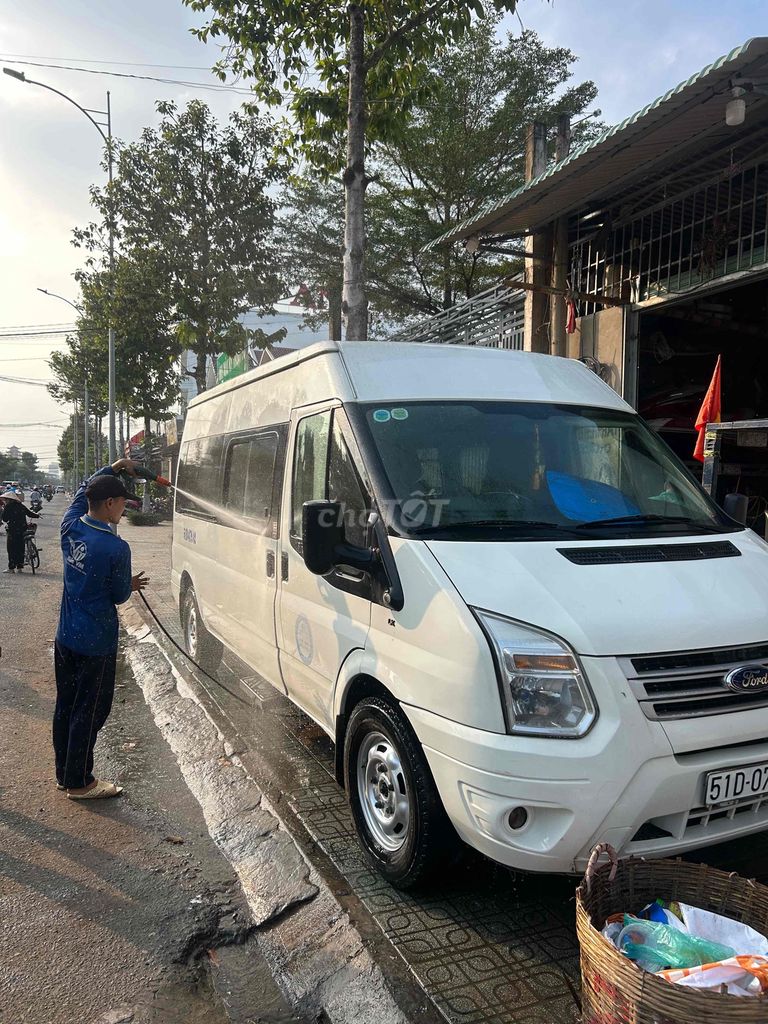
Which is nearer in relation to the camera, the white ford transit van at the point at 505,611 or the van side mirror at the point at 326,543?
the white ford transit van at the point at 505,611

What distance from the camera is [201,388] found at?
2102 cm

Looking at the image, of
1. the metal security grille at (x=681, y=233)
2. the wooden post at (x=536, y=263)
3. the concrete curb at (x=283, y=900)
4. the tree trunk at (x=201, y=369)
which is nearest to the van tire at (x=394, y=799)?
the concrete curb at (x=283, y=900)

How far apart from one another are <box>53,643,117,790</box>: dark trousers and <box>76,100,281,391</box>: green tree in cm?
1613

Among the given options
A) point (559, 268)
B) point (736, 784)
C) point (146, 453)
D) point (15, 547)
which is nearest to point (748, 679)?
point (736, 784)

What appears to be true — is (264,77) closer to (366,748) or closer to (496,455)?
(496,455)

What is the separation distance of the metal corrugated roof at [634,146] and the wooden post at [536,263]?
1.43ft

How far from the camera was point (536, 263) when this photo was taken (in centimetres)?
954

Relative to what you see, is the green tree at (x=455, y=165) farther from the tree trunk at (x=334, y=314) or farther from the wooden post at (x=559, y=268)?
the wooden post at (x=559, y=268)

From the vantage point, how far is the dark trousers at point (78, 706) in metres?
4.01

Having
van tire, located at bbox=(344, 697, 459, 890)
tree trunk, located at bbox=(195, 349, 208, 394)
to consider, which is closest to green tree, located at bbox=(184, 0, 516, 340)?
van tire, located at bbox=(344, 697, 459, 890)

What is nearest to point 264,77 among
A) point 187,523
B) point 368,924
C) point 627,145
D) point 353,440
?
point 627,145

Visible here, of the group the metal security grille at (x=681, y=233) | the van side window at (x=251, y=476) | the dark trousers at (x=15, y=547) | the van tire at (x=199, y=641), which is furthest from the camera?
the dark trousers at (x=15, y=547)

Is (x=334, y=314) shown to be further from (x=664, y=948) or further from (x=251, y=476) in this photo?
(x=664, y=948)

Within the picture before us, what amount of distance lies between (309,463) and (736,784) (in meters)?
2.44
